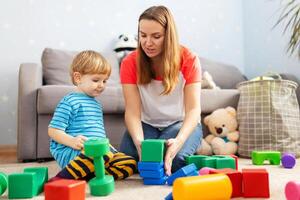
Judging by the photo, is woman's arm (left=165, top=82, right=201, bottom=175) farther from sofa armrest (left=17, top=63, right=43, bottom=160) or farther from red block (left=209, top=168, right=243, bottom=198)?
sofa armrest (left=17, top=63, right=43, bottom=160)

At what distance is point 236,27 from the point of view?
2.98 m

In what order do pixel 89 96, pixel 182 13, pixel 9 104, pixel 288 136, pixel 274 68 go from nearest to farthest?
pixel 89 96
pixel 288 136
pixel 9 104
pixel 274 68
pixel 182 13

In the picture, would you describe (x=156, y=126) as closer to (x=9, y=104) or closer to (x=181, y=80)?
(x=181, y=80)

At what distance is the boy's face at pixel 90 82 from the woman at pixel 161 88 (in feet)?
0.41

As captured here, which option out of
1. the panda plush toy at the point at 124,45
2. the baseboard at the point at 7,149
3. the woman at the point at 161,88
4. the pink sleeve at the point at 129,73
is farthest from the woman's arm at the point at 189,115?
the baseboard at the point at 7,149

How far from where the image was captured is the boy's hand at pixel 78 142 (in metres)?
1.11

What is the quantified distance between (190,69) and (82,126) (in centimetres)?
45

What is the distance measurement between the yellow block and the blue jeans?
43 centimetres

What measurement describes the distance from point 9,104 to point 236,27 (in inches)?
75.4

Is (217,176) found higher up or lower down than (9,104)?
lower down

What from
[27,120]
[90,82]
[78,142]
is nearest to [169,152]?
[78,142]

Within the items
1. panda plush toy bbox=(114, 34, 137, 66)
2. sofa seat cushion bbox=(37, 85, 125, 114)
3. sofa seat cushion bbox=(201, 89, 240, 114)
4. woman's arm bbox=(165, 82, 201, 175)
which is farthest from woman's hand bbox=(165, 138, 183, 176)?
panda plush toy bbox=(114, 34, 137, 66)

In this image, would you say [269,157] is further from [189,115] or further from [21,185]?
[21,185]

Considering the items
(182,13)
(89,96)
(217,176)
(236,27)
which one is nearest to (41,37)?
(182,13)
